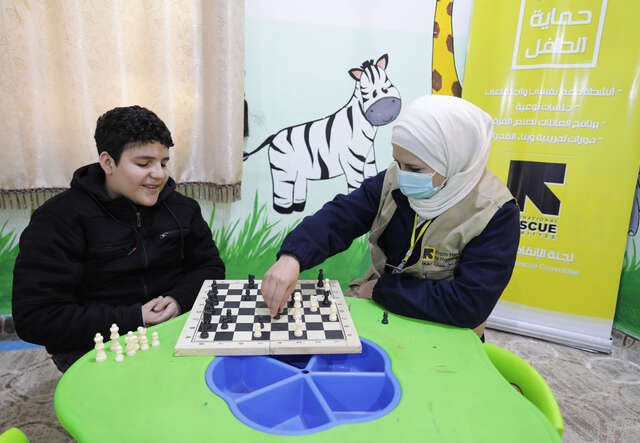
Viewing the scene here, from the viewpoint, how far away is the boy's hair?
1.44 metres

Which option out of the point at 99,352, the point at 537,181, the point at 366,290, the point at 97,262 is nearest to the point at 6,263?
the point at 97,262

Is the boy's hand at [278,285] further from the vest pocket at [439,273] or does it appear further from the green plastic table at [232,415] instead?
the vest pocket at [439,273]

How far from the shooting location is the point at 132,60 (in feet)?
7.19

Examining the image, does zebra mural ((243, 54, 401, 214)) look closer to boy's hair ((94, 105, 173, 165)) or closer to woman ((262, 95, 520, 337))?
boy's hair ((94, 105, 173, 165))

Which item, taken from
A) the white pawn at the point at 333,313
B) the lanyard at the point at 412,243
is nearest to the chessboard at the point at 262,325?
the white pawn at the point at 333,313

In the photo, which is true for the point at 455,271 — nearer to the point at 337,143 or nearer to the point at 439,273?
the point at 439,273

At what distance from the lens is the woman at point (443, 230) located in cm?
125

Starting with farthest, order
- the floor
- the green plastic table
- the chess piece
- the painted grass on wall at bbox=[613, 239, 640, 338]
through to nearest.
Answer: the painted grass on wall at bbox=[613, 239, 640, 338] → the floor → the chess piece → the green plastic table

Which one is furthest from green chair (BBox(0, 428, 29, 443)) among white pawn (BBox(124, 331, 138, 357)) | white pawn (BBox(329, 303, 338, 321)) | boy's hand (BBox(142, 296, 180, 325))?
white pawn (BBox(329, 303, 338, 321))

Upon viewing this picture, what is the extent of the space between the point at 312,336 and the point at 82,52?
6.62 feet

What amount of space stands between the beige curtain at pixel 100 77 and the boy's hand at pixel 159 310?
108 cm

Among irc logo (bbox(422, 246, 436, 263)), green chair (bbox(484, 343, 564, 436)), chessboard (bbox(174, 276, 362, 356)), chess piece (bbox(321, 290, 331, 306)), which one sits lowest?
green chair (bbox(484, 343, 564, 436))

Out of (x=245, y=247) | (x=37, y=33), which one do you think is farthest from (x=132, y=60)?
(x=245, y=247)

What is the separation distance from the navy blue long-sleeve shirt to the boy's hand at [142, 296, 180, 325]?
51 centimetres
